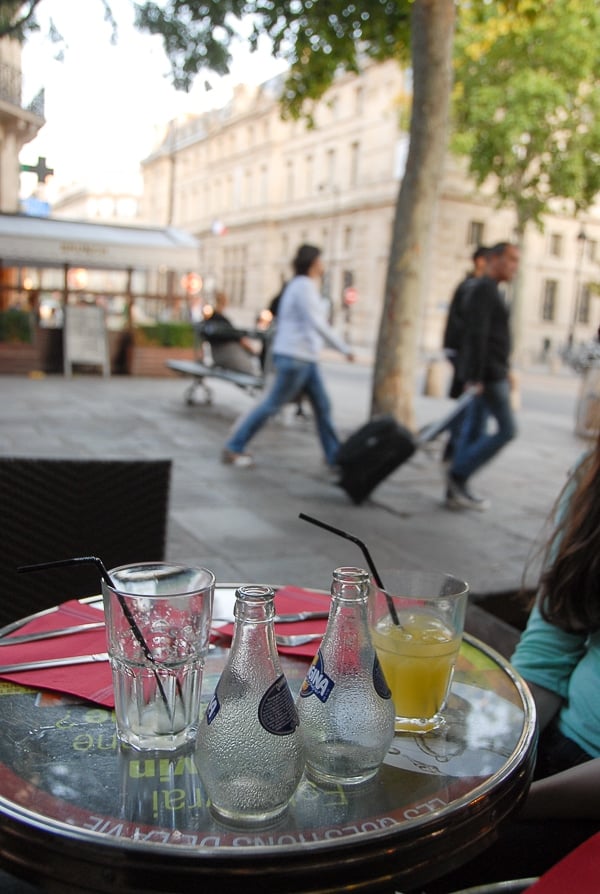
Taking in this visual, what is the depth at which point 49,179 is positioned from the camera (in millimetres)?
4578

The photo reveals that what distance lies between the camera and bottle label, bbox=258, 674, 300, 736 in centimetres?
93

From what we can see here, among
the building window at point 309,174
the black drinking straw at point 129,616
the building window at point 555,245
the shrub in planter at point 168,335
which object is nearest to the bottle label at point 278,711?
the black drinking straw at point 129,616

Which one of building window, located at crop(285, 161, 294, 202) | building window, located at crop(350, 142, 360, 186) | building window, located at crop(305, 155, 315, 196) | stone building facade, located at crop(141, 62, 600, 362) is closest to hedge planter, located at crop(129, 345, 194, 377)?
stone building facade, located at crop(141, 62, 600, 362)

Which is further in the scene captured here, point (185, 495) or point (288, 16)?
point (288, 16)

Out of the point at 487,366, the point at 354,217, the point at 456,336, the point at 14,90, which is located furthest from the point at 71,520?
the point at 354,217

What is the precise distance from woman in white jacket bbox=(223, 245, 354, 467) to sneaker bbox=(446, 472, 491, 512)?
104 centimetres

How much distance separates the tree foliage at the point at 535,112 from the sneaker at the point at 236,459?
70.3ft

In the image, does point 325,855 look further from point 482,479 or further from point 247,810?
point 482,479

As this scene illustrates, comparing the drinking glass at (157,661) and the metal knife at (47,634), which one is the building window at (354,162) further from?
the drinking glass at (157,661)

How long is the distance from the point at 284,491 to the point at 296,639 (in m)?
4.43

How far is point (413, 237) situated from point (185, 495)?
3.42 metres

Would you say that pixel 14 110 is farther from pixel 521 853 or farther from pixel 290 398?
pixel 521 853

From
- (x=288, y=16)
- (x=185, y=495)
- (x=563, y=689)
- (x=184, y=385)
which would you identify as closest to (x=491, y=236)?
(x=184, y=385)

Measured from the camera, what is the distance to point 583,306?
153ft
